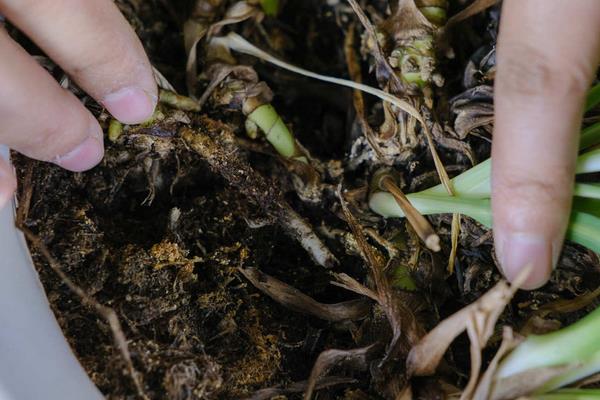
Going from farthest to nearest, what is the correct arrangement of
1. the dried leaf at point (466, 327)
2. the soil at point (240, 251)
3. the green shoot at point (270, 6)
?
the green shoot at point (270, 6), the soil at point (240, 251), the dried leaf at point (466, 327)

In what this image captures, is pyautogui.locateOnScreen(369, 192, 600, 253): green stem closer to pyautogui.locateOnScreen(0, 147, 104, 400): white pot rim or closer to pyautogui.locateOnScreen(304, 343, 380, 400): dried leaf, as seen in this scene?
pyautogui.locateOnScreen(304, 343, 380, 400): dried leaf

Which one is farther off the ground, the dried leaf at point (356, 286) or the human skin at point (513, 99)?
the human skin at point (513, 99)

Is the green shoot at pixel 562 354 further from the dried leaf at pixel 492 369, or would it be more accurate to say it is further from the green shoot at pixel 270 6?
the green shoot at pixel 270 6

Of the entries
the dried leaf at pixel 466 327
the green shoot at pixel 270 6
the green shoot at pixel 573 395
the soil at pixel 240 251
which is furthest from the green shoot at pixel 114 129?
the green shoot at pixel 573 395

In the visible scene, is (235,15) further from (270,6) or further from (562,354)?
(562,354)

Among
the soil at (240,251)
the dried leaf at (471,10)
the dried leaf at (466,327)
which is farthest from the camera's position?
the dried leaf at (471,10)

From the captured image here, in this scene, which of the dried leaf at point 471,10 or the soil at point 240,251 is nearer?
the soil at point 240,251
